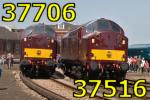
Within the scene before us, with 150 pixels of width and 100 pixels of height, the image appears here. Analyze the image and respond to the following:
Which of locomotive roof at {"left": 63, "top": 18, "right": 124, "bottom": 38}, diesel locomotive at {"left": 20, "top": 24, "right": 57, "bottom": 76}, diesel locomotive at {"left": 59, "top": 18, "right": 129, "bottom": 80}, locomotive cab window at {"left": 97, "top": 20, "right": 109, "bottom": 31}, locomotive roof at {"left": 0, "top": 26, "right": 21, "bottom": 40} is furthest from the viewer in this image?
locomotive roof at {"left": 0, "top": 26, "right": 21, "bottom": 40}

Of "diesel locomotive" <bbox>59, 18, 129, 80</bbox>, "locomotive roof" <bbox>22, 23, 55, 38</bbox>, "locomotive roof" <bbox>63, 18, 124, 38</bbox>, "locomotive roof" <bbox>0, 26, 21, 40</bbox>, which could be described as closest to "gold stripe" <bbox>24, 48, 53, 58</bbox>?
"locomotive roof" <bbox>22, 23, 55, 38</bbox>

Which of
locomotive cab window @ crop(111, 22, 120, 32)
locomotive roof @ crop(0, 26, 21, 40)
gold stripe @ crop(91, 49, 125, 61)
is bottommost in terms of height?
gold stripe @ crop(91, 49, 125, 61)

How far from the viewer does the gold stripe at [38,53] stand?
3244 cm

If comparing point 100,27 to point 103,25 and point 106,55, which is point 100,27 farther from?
point 106,55

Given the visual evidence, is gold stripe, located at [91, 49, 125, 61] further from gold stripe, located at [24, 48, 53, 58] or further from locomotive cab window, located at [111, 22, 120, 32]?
gold stripe, located at [24, 48, 53, 58]

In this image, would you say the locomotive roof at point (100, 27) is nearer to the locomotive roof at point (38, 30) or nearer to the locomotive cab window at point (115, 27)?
the locomotive cab window at point (115, 27)

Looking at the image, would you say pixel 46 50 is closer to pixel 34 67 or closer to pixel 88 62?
pixel 34 67

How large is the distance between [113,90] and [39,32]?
1228 cm

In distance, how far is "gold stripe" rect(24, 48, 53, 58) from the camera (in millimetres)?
32438

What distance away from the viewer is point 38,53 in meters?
32.5

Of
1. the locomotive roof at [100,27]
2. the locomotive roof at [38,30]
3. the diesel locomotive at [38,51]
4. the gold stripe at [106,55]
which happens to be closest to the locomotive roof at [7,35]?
the locomotive roof at [38,30]

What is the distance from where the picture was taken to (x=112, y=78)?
2677cm

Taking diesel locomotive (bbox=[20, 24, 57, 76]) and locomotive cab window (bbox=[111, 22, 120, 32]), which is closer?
locomotive cab window (bbox=[111, 22, 120, 32])

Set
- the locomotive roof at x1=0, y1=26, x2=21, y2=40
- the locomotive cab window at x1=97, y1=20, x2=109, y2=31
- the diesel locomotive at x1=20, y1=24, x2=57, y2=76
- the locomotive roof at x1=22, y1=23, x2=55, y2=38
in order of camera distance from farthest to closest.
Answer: the locomotive roof at x1=0, y1=26, x2=21, y2=40
the locomotive roof at x1=22, y1=23, x2=55, y2=38
the diesel locomotive at x1=20, y1=24, x2=57, y2=76
the locomotive cab window at x1=97, y1=20, x2=109, y2=31
